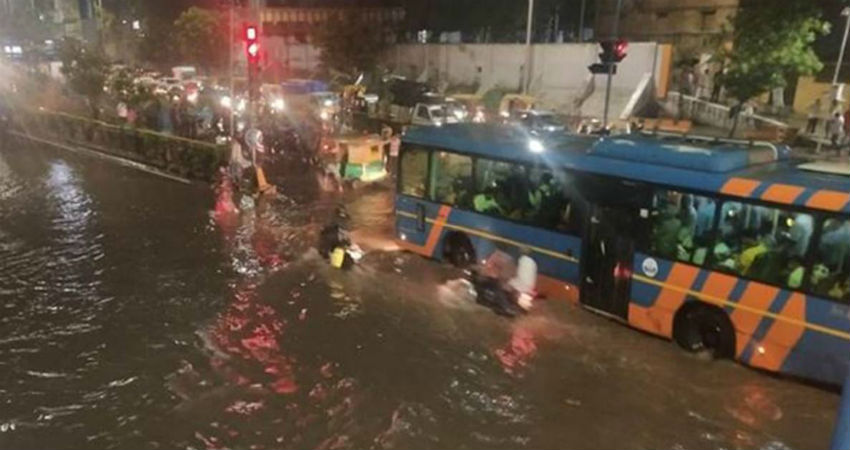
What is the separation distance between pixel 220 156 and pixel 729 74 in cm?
1872

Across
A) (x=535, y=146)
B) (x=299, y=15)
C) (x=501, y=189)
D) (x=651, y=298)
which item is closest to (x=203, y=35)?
(x=299, y=15)

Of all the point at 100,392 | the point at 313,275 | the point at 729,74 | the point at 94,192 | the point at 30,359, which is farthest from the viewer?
the point at 729,74

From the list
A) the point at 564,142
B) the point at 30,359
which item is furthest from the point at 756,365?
the point at 30,359

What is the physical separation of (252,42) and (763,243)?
1276cm

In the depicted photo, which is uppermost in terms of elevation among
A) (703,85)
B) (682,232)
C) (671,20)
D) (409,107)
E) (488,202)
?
(671,20)

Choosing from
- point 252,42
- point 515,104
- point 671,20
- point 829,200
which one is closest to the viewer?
point 829,200

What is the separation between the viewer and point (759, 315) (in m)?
Result: 8.46

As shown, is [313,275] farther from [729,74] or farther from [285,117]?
[729,74]

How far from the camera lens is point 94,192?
1944 cm

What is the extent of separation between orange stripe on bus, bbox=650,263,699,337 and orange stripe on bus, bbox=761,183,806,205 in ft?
4.38

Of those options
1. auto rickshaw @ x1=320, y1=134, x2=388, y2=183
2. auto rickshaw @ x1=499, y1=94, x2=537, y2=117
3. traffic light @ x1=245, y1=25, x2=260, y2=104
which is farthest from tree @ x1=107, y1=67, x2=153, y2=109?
auto rickshaw @ x1=499, y1=94, x2=537, y2=117

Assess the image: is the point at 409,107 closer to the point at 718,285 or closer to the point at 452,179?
the point at 452,179

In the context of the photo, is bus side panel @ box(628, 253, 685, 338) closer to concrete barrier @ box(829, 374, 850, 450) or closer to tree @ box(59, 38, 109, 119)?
concrete barrier @ box(829, 374, 850, 450)

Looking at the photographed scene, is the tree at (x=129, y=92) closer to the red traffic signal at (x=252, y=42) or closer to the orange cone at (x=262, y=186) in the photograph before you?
the orange cone at (x=262, y=186)
